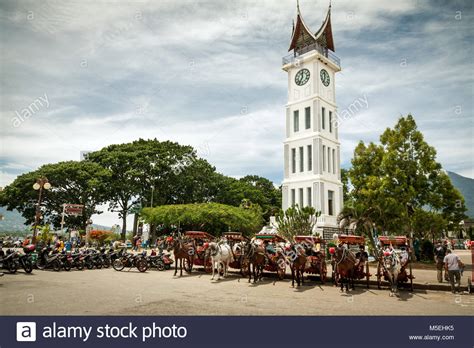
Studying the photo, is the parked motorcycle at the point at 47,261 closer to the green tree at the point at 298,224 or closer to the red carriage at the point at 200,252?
the red carriage at the point at 200,252

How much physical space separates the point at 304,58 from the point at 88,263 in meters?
33.8

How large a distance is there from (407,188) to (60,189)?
128 feet

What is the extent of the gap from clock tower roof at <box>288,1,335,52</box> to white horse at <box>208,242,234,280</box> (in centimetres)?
3560

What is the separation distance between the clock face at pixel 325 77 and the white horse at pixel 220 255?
31903mm

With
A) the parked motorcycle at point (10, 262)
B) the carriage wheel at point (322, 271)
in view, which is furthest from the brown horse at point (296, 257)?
the parked motorcycle at point (10, 262)

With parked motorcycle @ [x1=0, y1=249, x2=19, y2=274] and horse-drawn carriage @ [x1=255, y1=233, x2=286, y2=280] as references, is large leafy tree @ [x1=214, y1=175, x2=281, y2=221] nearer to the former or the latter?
horse-drawn carriage @ [x1=255, y1=233, x2=286, y2=280]

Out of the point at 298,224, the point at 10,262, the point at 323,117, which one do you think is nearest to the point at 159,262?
the point at 10,262

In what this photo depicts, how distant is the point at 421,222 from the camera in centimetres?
2270

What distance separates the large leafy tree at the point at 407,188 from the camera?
22594mm

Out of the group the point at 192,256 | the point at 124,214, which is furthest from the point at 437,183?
the point at 124,214

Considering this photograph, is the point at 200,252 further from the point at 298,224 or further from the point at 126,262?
the point at 298,224

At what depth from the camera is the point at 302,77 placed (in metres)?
41.7

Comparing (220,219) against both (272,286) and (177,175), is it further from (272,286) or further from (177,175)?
(272,286)

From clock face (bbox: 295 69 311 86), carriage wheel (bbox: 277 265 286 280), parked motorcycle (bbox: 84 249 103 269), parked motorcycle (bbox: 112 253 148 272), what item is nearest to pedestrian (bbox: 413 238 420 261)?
carriage wheel (bbox: 277 265 286 280)
